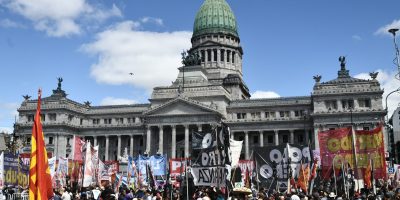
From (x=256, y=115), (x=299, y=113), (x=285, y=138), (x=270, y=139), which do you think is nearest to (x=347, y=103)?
(x=299, y=113)

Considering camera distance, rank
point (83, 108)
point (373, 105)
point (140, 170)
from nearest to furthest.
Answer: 1. point (140, 170)
2. point (373, 105)
3. point (83, 108)

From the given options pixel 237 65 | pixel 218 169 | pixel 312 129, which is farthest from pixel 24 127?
pixel 218 169

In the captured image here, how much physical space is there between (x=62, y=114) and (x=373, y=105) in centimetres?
6207

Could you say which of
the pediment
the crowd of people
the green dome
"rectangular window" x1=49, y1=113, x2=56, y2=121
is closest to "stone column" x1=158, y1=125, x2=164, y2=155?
the pediment

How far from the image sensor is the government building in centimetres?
7669

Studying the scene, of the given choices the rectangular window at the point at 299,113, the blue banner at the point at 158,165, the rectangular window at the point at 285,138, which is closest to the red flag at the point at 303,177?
the blue banner at the point at 158,165

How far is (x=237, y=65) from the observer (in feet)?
358

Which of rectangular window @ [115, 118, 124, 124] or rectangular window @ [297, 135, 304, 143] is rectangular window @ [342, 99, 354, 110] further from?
rectangular window @ [115, 118, 124, 124]

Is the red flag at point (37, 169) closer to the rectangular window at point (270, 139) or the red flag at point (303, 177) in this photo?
the red flag at point (303, 177)

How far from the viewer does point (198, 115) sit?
80.4 metres

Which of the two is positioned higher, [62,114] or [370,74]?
[370,74]

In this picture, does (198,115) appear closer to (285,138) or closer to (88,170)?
(285,138)

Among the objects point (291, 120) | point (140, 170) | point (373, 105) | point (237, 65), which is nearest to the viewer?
point (140, 170)

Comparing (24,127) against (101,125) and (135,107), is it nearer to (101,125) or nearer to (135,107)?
(101,125)
